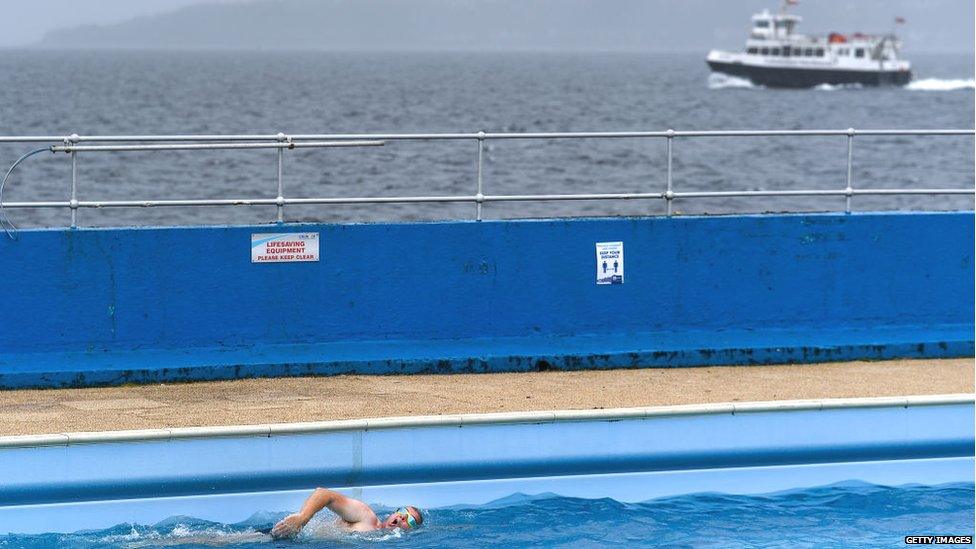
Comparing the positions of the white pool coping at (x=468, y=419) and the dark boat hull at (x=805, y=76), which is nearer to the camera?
the white pool coping at (x=468, y=419)

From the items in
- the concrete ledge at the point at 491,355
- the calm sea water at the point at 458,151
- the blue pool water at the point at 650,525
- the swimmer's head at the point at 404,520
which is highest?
the calm sea water at the point at 458,151

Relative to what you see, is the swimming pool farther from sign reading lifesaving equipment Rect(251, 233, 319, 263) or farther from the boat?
the boat

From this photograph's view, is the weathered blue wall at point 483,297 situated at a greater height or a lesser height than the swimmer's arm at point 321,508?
greater

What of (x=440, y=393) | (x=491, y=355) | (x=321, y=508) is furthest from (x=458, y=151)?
(x=321, y=508)

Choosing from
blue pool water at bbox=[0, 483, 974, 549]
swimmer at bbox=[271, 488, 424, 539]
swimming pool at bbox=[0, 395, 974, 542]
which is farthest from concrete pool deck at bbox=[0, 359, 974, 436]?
swimmer at bbox=[271, 488, 424, 539]

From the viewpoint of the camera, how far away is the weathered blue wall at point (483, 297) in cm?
1142

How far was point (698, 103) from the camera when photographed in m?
118

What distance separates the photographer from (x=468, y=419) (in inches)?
384

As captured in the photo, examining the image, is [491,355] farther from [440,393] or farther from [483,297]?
[440,393]

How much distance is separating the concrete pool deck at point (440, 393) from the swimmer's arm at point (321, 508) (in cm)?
142

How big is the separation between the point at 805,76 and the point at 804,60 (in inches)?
64.1

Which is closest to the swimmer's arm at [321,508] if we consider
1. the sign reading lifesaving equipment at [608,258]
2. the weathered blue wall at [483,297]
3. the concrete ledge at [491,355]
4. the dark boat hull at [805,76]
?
the concrete ledge at [491,355]

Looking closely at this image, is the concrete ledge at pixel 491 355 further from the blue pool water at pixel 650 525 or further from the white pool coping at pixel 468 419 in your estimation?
the blue pool water at pixel 650 525

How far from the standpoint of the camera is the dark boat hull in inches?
5650
